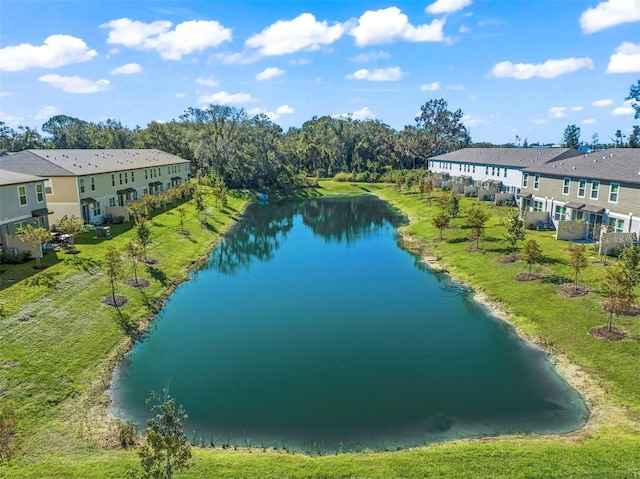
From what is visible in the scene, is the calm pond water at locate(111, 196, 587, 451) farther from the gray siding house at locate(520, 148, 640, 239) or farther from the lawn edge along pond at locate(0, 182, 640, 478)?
the gray siding house at locate(520, 148, 640, 239)

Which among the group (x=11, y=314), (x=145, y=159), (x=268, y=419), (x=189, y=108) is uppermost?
(x=189, y=108)

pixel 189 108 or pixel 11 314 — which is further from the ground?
pixel 189 108

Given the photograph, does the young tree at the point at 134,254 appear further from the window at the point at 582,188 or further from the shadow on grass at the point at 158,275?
the window at the point at 582,188

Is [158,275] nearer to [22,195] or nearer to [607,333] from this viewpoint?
[22,195]

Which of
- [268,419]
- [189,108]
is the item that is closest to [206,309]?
[268,419]

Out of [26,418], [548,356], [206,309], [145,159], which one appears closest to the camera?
[26,418]

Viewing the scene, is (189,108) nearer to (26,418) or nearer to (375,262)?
(375,262)

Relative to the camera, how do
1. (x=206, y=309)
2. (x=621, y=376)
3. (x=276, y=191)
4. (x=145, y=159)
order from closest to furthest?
(x=621, y=376)
(x=206, y=309)
(x=145, y=159)
(x=276, y=191)
